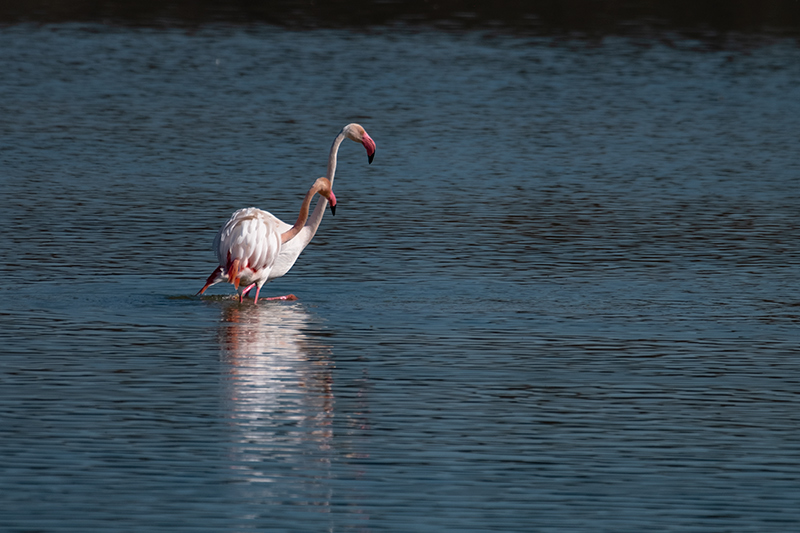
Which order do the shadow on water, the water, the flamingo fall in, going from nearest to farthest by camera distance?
the water → the flamingo → the shadow on water

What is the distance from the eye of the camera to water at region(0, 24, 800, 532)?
8031 millimetres

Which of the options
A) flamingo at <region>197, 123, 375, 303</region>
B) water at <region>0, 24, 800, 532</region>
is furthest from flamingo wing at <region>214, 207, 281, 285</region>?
water at <region>0, 24, 800, 532</region>

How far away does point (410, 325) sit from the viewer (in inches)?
472

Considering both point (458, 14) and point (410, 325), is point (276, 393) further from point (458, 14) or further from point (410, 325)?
point (458, 14)

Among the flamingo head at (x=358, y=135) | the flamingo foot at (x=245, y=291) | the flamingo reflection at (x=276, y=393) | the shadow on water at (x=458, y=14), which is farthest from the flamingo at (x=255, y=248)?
the shadow on water at (x=458, y=14)

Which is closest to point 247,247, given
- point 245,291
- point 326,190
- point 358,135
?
point 245,291

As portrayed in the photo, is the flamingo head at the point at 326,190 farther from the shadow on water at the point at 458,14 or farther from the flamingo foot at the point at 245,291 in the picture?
the shadow on water at the point at 458,14

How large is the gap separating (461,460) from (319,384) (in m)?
1.81

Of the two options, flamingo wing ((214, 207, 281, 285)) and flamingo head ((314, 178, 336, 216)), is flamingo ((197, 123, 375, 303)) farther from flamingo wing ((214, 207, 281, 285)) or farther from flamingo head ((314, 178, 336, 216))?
flamingo head ((314, 178, 336, 216))

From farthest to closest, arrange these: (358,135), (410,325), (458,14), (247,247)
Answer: (458,14)
(358,135)
(247,247)
(410,325)

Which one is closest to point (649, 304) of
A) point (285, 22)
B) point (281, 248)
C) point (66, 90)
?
point (281, 248)

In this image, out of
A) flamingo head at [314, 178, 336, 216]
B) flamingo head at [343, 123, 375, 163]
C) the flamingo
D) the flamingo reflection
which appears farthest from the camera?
flamingo head at [343, 123, 375, 163]

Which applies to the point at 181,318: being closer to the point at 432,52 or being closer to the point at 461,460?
the point at 461,460

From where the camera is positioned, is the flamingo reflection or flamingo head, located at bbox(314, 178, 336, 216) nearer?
the flamingo reflection
